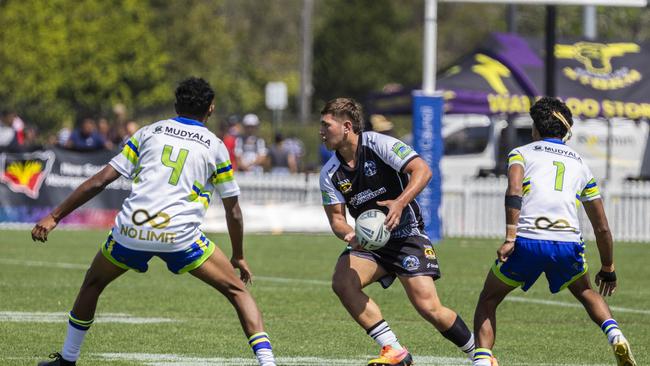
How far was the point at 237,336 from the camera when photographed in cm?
1077

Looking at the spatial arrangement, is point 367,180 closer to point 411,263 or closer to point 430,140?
point 411,263

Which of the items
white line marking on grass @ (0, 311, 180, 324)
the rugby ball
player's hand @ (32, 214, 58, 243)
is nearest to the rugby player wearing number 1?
the rugby ball

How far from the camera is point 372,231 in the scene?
27.1 ft

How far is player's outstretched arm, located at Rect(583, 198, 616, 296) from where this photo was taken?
862 centimetres

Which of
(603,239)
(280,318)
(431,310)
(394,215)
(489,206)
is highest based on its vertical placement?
(394,215)

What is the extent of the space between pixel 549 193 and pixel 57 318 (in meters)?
5.06

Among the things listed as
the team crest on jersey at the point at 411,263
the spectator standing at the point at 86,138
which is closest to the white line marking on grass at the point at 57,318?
the team crest on jersey at the point at 411,263

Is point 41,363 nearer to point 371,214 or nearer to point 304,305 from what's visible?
point 371,214

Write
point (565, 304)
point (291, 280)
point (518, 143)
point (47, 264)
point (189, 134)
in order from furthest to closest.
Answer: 1. point (518, 143)
2. point (47, 264)
3. point (291, 280)
4. point (565, 304)
5. point (189, 134)

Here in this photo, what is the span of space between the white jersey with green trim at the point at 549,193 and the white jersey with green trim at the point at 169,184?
1.87 metres

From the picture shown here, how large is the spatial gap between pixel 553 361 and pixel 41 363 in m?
3.65

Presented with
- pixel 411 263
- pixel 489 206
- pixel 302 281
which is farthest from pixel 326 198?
pixel 489 206

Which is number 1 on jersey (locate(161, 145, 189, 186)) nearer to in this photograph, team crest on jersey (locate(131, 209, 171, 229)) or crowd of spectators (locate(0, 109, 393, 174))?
team crest on jersey (locate(131, 209, 171, 229))

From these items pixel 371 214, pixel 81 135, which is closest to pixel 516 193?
pixel 371 214
